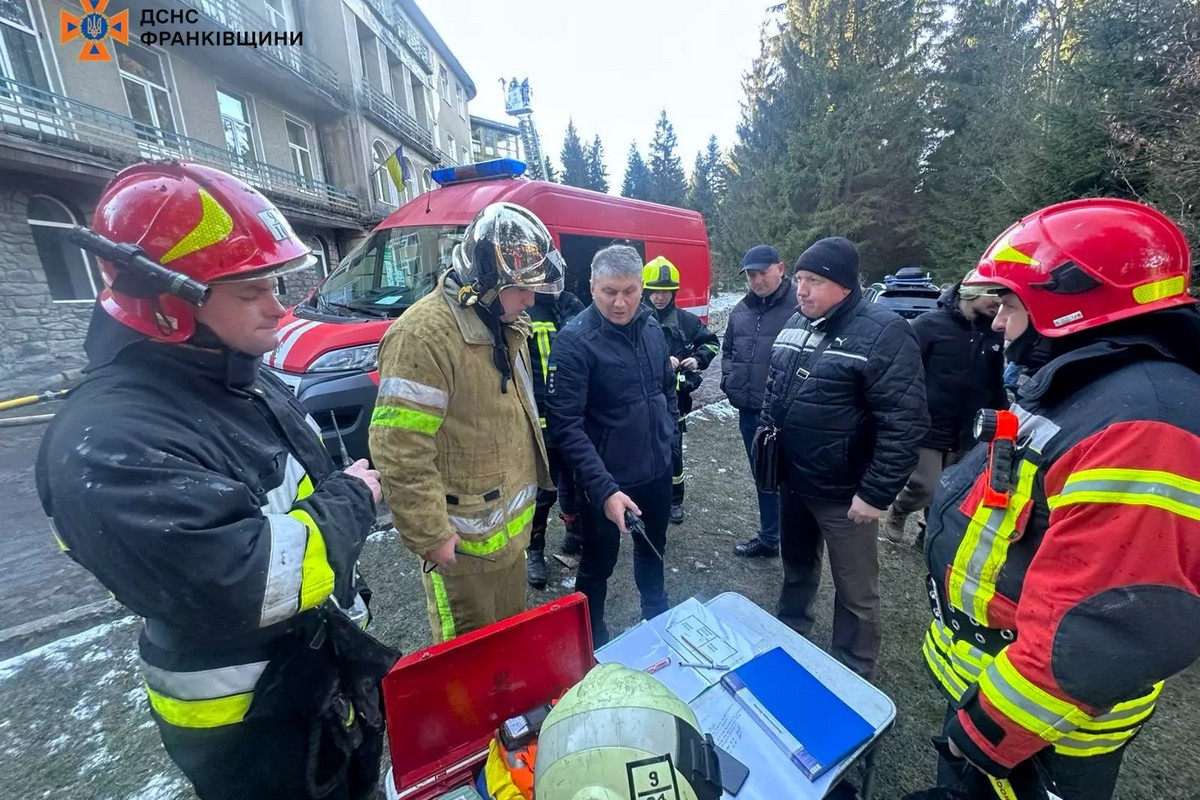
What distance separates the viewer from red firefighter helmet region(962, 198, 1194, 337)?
1117 mm

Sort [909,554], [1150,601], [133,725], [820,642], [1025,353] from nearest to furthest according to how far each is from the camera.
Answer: [1150,601], [1025,353], [133,725], [820,642], [909,554]

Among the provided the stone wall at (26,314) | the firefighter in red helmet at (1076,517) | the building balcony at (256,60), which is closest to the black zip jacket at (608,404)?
the firefighter in red helmet at (1076,517)

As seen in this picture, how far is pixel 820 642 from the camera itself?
2.82 m

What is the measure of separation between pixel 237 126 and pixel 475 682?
16.0m

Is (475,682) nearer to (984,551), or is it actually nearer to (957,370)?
(984,551)

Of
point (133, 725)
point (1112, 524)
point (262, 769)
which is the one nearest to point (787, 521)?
point (1112, 524)

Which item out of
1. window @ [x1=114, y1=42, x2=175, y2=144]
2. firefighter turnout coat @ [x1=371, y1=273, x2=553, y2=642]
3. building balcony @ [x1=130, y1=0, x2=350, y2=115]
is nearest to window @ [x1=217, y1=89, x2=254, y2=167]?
building balcony @ [x1=130, y1=0, x2=350, y2=115]

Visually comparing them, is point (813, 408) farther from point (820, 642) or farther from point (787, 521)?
point (820, 642)

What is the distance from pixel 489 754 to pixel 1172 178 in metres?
9.88

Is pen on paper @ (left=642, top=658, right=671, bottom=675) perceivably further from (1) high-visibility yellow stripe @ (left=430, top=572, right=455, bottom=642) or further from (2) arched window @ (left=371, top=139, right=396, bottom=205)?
(2) arched window @ (left=371, top=139, right=396, bottom=205)

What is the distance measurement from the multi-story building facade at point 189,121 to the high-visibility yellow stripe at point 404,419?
161 inches

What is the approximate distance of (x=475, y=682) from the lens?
5.36ft

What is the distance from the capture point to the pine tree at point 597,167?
45.2 meters

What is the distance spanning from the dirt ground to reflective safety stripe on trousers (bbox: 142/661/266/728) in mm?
1289
